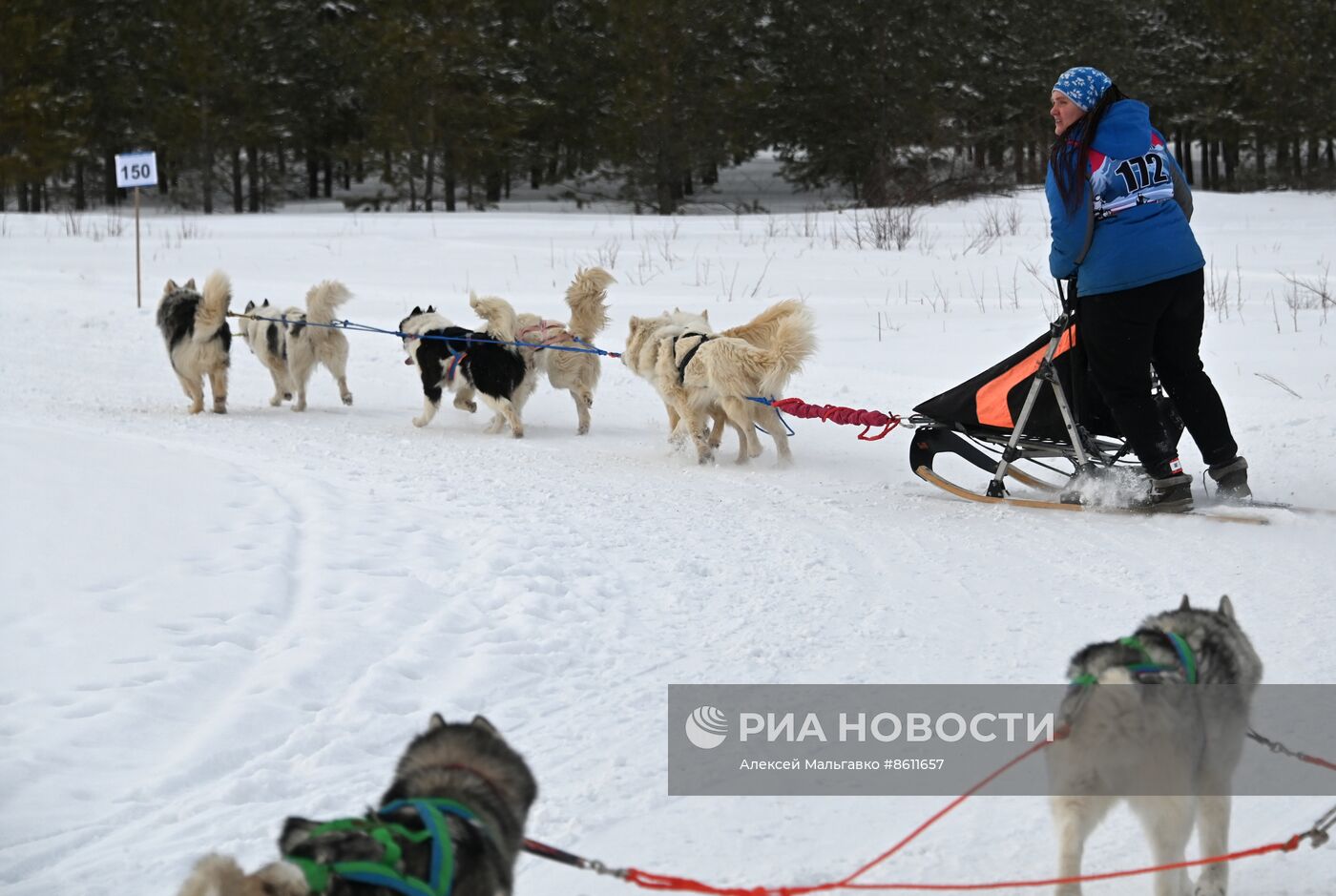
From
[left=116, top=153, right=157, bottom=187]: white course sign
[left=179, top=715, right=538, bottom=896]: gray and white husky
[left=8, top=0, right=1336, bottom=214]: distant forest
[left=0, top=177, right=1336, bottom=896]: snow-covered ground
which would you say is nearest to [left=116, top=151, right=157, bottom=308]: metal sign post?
[left=116, top=153, right=157, bottom=187]: white course sign

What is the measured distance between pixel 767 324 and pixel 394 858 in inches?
249

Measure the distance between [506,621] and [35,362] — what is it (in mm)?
9705

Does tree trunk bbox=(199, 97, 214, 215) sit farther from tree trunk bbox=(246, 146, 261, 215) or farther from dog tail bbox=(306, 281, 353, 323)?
dog tail bbox=(306, 281, 353, 323)

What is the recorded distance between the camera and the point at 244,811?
315 cm

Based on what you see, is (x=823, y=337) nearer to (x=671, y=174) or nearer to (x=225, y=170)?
(x=671, y=174)

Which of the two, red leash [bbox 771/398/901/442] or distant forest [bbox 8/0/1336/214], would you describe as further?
distant forest [bbox 8/0/1336/214]

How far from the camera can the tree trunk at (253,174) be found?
3514 cm

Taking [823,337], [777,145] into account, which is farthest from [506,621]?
[777,145]

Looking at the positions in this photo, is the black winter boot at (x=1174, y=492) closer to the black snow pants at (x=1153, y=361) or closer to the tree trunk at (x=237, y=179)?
the black snow pants at (x=1153, y=361)

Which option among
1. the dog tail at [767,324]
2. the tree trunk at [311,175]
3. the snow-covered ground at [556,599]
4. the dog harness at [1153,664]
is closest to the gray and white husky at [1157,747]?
the dog harness at [1153,664]

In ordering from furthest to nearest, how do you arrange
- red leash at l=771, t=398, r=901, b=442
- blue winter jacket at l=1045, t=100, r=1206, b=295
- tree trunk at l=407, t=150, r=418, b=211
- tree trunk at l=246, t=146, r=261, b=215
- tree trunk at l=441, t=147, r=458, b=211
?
tree trunk at l=246, t=146, r=261, b=215 < tree trunk at l=441, t=147, r=458, b=211 < tree trunk at l=407, t=150, r=418, b=211 < red leash at l=771, t=398, r=901, b=442 < blue winter jacket at l=1045, t=100, r=1206, b=295

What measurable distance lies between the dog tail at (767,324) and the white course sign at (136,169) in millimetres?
9637

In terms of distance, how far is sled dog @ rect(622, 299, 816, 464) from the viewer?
7.67m

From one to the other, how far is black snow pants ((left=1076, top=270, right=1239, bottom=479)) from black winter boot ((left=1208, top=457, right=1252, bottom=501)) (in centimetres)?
4
